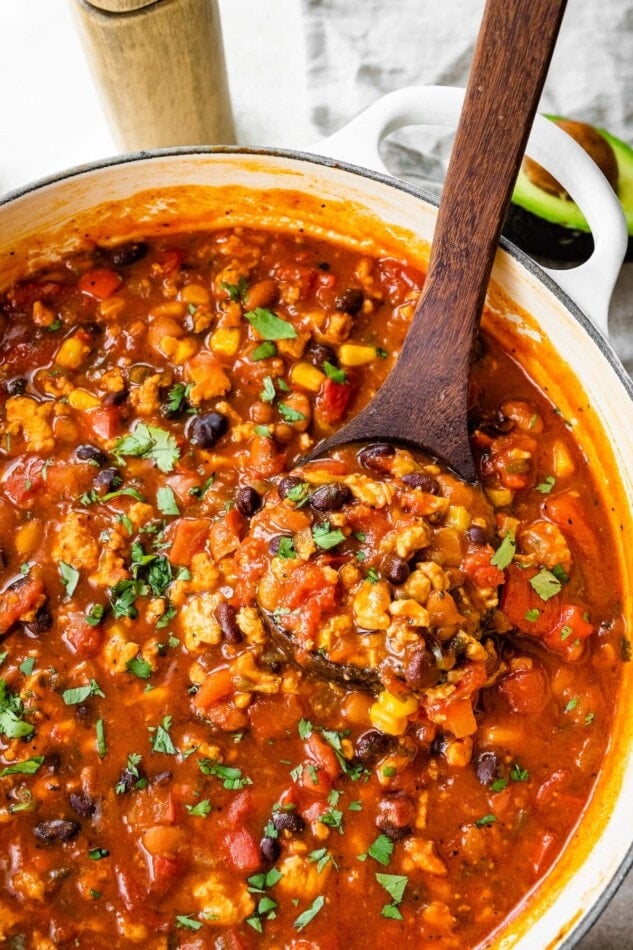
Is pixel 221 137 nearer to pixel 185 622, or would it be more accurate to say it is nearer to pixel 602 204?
pixel 602 204

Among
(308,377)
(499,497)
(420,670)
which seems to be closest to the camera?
(420,670)

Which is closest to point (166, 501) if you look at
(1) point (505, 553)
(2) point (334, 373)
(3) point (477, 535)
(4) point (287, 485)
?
(4) point (287, 485)

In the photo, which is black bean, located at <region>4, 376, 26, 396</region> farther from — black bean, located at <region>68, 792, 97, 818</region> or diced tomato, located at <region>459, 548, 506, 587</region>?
diced tomato, located at <region>459, 548, 506, 587</region>

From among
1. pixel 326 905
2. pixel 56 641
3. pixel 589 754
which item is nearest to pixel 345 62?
pixel 56 641

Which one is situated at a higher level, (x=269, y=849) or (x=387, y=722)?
(x=387, y=722)

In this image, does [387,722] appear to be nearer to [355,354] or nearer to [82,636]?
[82,636]

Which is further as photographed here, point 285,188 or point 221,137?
point 221,137
